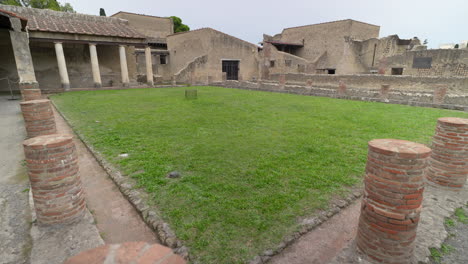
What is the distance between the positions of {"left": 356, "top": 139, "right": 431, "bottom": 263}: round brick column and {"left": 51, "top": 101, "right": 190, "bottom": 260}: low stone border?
1.67m

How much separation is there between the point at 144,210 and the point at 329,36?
26.4 metres

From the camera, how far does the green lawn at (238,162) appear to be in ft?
8.41

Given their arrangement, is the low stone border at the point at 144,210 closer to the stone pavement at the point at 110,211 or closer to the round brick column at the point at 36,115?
the stone pavement at the point at 110,211

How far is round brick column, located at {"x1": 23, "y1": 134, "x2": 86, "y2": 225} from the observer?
249cm

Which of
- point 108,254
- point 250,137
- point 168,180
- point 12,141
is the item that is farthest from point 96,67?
point 108,254

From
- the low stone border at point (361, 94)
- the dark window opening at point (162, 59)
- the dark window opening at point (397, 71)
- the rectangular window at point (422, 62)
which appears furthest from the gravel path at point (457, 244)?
the dark window opening at point (162, 59)

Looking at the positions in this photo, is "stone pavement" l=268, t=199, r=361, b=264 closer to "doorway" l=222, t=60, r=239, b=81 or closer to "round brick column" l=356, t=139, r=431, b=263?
"round brick column" l=356, t=139, r=431, b=263

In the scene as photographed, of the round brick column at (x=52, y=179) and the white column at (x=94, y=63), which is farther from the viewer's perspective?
the white column at (x=94, y=63)

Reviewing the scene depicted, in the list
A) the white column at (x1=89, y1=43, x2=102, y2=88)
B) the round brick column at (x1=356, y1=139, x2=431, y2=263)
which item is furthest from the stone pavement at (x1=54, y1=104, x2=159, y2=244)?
the white column at (x1=89, y1=43, x2=102, y2=88)

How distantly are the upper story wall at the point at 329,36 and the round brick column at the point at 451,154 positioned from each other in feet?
74.3

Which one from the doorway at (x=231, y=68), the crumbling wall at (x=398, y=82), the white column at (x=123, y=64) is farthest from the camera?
the doorway at (x=231, y=68)

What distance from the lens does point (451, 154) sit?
11.8ft

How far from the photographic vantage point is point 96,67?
16500 mm

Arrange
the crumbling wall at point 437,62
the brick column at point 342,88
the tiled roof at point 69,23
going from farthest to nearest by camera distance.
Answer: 1. the crumbling wall at point 437,62
2. the tiled roof at point 69,23
3. the brick column at point 342,88
